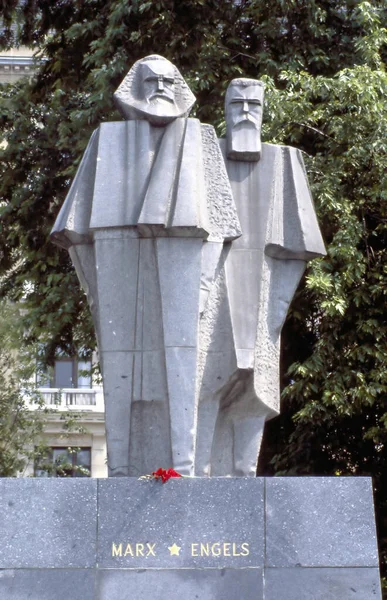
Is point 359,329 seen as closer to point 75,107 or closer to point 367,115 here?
point 367,115

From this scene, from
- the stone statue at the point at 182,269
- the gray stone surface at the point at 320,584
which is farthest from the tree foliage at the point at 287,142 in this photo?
the gray stone surface at the point at 320,584

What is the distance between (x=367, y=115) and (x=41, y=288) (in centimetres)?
500

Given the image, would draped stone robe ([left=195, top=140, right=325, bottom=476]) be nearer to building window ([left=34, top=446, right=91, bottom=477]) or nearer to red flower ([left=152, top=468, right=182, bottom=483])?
red flower ([left=152, top=468, right=182, bottom=483])

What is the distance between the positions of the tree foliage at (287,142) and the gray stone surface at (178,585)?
7.12 meters

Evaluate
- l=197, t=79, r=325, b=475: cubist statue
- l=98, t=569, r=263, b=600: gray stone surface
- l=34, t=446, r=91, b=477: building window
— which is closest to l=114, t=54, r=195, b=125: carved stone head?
l=197, t=79, r=325, b=475: cubist statue

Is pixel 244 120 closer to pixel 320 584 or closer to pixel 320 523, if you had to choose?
pixel 320 523

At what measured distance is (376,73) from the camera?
15.3 metres

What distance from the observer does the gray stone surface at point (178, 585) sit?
7.77 meters

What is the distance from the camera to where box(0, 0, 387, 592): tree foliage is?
605 inches

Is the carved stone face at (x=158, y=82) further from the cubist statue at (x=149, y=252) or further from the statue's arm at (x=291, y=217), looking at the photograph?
the statue's arm at (x=291, y=217)

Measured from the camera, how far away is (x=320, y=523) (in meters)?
7.93

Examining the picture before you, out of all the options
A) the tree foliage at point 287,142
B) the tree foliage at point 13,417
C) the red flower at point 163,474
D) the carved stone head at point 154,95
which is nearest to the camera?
the red flower at point 163,474

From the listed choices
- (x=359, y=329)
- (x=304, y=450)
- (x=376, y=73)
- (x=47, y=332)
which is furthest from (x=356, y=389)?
(x=47, y=332)

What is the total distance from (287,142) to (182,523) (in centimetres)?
924
